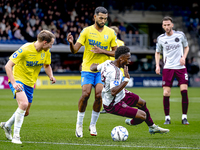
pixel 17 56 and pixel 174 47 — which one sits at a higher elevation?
pixel 17 56

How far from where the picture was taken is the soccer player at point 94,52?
6.75 meters

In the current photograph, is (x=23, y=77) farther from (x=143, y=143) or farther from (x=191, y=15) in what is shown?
(x=191, y=15)

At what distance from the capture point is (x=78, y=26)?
91.3 feet

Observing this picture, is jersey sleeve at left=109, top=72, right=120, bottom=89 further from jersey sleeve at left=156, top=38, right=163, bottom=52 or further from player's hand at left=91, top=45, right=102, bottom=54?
jersey sleeve at left=156, top=38, right=163, bottom=52

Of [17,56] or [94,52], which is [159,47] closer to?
[94,52]

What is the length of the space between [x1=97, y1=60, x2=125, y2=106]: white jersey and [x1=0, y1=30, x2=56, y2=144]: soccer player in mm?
1057

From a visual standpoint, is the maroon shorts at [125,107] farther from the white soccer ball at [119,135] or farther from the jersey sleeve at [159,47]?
the jersey sleeve at [159,47]

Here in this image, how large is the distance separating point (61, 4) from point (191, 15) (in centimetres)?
1204

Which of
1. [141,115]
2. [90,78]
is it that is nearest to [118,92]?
[141,115]

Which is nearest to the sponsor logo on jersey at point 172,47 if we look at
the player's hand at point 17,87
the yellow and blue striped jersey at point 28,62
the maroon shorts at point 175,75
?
the maroon shorts at point 175,75

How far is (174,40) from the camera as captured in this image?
8656mm

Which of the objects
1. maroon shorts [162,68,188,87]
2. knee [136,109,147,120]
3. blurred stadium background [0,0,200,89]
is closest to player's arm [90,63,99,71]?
knee [136,109,147,120]

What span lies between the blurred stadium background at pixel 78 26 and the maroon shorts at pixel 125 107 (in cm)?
1749

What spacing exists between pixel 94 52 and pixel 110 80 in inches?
38.6
